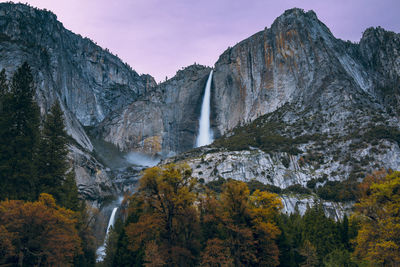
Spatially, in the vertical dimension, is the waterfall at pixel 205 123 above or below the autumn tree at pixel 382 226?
above

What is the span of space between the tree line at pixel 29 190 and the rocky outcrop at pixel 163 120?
96.2m

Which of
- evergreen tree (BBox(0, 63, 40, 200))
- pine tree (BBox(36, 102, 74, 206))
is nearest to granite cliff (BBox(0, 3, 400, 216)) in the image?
pine tree (BBox(36, 102, 74, 206))

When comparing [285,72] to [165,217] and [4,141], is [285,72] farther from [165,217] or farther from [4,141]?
[4,141]

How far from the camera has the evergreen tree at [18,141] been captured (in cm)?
3269

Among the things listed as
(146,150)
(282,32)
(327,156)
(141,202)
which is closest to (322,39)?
(282,32)

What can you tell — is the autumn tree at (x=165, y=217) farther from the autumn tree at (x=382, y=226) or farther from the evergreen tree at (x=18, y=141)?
the autumn tree at (x=382, y=226)

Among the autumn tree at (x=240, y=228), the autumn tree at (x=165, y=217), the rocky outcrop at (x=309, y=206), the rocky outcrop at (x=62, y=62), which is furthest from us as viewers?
the rocky outcrop at (x=62, y=62)

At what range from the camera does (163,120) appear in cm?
14588

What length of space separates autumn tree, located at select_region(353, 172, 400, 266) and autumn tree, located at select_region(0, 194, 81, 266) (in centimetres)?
2706

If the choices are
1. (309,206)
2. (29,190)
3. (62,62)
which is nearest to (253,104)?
(309,206)

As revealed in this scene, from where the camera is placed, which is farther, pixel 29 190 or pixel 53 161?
pixel 53 161

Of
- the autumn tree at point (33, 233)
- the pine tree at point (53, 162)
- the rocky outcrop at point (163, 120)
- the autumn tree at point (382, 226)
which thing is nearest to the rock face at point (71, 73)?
the rocky outcrop at point (163, 120)

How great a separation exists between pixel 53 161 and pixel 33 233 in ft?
41.8

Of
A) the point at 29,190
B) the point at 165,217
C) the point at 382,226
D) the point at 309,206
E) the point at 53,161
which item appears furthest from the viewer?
the point at 309,206
